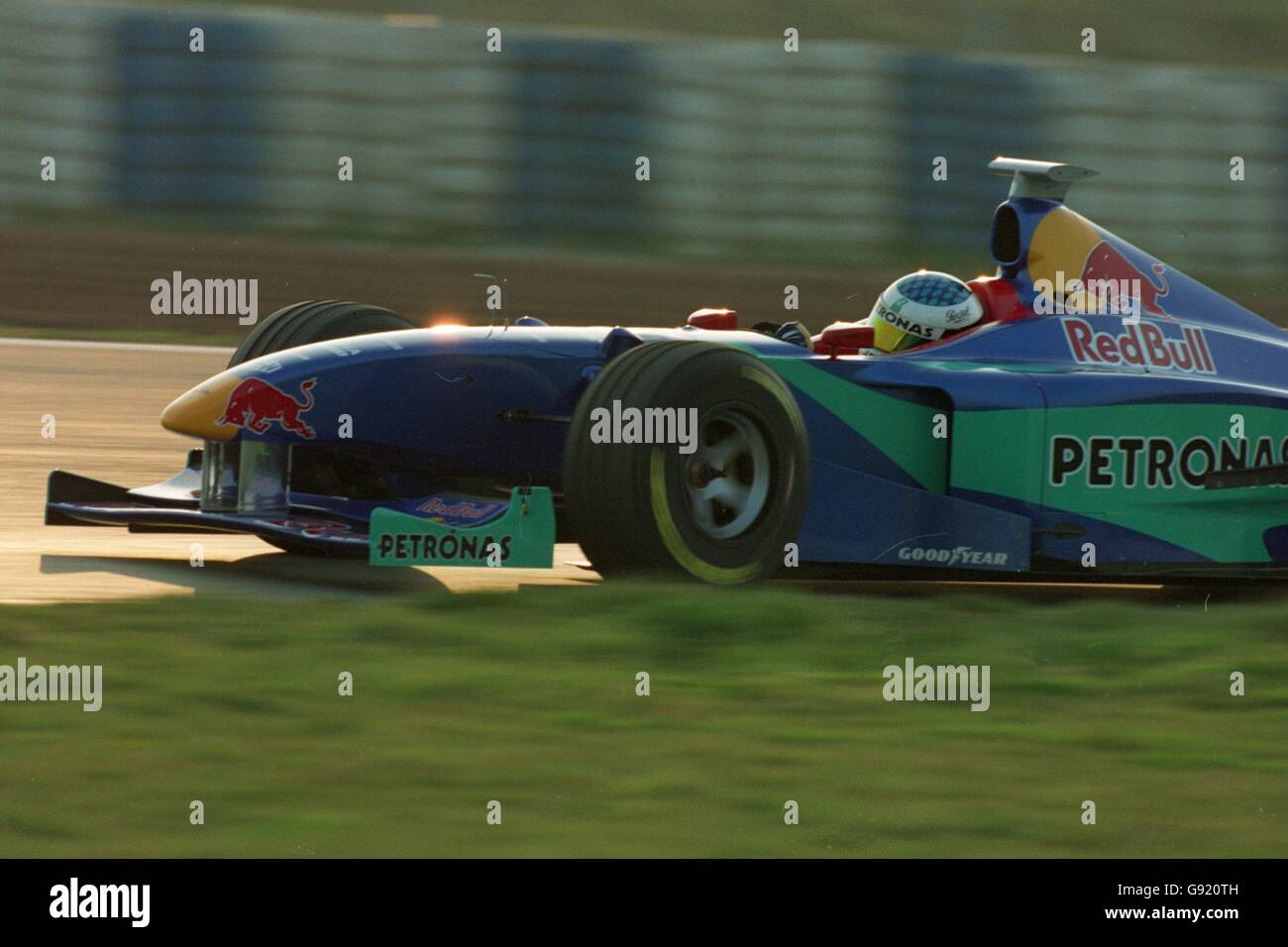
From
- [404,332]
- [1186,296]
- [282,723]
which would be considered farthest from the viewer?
[1186,296]

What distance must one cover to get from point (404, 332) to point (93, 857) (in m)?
3.34

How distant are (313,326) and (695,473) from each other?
6.40 ft

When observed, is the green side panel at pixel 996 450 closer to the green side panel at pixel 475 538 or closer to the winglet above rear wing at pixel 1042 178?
the winglet above rear wing at pixel 1042 178

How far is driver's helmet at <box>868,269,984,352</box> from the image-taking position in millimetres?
7480

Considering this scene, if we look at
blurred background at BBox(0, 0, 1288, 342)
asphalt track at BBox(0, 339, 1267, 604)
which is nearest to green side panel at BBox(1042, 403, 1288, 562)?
asphalt track at BBox(0, 339, 1267, 604)

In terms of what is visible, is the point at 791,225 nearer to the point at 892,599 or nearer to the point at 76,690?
the point at 892,599

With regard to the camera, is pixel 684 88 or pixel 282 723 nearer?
pixel 282 723

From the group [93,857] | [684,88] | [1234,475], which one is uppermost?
[684,88]

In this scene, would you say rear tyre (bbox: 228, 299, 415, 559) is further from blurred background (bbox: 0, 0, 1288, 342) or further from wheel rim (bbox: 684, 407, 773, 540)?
blurred background (bbox: 0, 0, 1288, 342)

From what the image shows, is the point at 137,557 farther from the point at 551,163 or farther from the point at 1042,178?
the point at 551,163

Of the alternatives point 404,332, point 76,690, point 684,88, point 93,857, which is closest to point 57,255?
point 684,88

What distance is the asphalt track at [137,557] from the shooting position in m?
6.60

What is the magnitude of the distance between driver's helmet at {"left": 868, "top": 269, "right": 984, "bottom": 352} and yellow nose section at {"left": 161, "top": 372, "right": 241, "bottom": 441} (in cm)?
236

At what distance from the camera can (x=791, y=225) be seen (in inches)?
728
